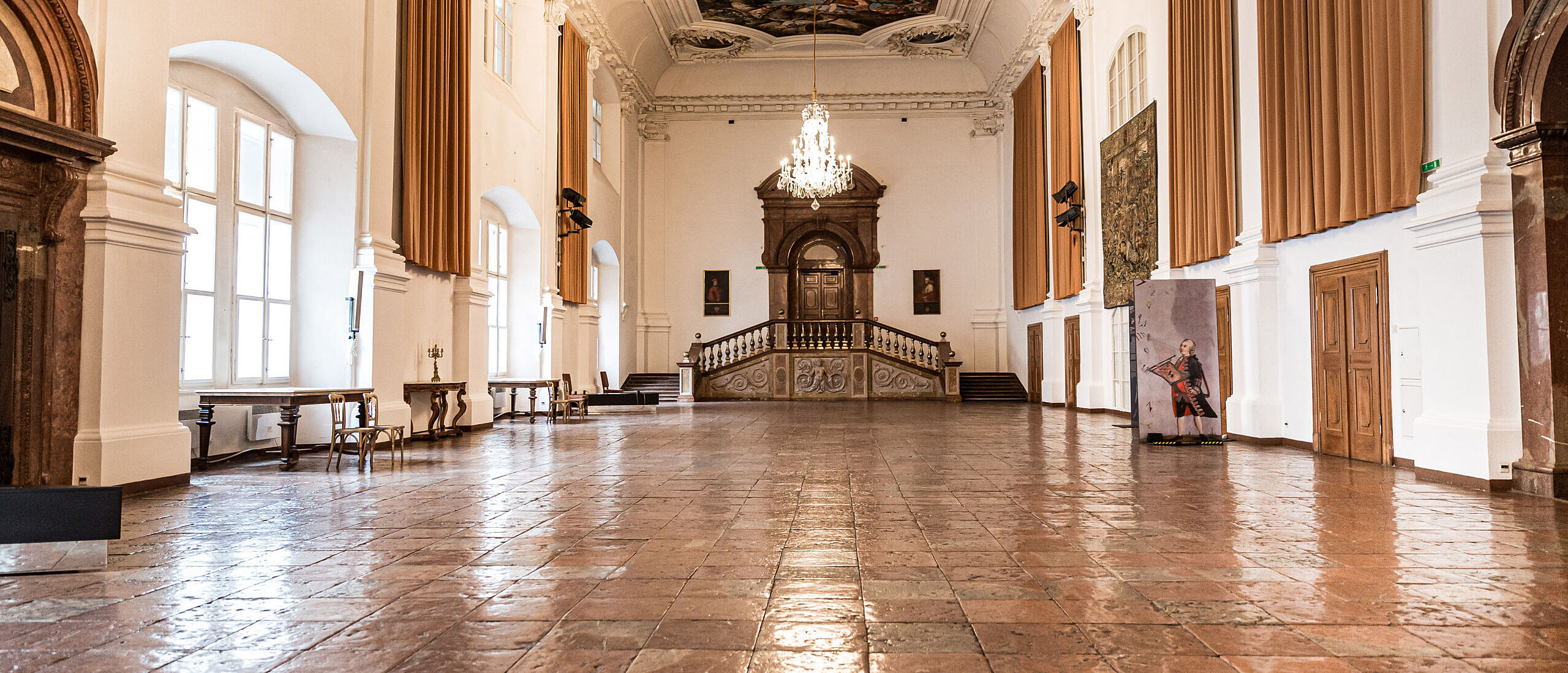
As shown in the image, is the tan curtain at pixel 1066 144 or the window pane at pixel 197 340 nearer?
the window pane at pixel 197 340

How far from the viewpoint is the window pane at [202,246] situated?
24.7ft

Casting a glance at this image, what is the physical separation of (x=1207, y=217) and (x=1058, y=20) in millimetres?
7351

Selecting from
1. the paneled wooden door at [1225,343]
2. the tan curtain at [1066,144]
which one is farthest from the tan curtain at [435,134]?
the tan curtain at [1066,144]

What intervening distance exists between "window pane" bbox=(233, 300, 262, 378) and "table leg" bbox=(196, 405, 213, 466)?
0.98m

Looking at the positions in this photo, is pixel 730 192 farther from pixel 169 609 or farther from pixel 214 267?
pixel 169 609

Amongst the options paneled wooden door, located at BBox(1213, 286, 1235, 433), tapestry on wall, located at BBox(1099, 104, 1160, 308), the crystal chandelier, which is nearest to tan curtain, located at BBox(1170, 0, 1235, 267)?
paneled wooden door, located at BBox(1213, 286, 1235, 433)

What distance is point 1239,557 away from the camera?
370cm

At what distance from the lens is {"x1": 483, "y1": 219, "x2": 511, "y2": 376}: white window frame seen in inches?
527

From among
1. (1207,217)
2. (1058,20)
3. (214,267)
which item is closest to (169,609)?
(214,267)

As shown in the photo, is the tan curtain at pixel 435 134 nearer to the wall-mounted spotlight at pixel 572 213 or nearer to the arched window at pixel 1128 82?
the wall-mounted spotlight at pixel 572 213

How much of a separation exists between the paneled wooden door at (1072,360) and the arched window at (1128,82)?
3.83 meters

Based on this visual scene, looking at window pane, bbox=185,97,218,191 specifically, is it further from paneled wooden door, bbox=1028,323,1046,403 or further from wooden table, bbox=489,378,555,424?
paneled wooden door, bbox=1028,323,1046,403

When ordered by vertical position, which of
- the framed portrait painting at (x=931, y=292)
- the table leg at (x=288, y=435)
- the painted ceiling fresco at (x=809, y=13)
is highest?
the painted ceiling fresco at (x=809, y=13)

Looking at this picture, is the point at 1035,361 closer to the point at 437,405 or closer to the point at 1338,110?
the point at 1338,110
